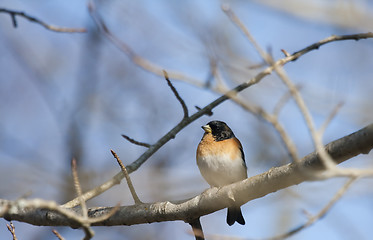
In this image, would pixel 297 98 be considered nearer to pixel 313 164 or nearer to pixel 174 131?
pixel 313 164

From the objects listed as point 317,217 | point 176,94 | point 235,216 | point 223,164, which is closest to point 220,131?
point 223,164

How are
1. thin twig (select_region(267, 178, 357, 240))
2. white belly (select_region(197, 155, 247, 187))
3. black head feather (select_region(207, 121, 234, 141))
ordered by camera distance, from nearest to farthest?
thin twig (select_region(267, 178, 357, 240)) < white belly (select_region(197, 155, 247, 187)) < black head feather (select_region(207, 121, 234, 141))

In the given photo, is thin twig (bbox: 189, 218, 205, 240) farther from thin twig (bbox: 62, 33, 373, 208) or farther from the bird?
the bird

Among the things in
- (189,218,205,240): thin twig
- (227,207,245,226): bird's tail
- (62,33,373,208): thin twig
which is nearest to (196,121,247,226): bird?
(227,207,245,226): bird's tail

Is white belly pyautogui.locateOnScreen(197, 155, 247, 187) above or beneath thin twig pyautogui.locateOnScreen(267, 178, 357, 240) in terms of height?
above

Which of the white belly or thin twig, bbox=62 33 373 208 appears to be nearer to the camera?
thin twig, bbox=62 33 373 208

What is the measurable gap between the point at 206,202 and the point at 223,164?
193 cm

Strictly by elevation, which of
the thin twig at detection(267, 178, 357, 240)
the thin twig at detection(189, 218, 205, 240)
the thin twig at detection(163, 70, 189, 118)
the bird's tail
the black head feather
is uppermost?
the black head feather

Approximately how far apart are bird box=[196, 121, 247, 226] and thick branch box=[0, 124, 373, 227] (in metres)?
1.81

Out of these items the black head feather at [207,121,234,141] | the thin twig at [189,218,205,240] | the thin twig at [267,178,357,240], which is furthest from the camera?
the black head feather at [207,121,234,141]

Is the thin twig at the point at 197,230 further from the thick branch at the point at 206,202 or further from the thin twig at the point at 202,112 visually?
the thin twig at the point at 202,112

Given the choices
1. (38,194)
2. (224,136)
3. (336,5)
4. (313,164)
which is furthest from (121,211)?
(38,194)

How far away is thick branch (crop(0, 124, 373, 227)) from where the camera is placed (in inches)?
123

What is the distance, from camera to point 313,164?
3055 mm
